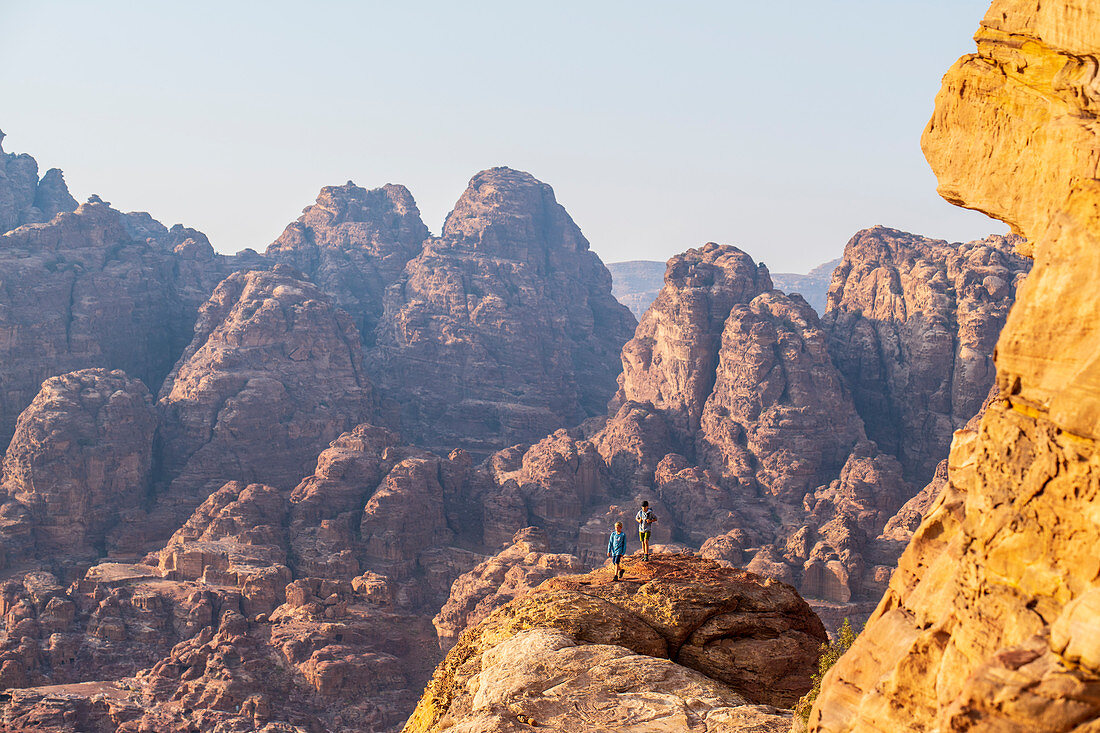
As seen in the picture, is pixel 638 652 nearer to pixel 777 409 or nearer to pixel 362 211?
pixel 777 409

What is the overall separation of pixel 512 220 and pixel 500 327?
24.3 meters

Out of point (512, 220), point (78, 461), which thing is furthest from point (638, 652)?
point (512, 220)

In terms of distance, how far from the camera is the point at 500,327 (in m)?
124

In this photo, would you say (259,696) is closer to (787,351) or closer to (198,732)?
(198,732)

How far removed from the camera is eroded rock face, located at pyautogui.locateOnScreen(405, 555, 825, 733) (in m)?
15.9

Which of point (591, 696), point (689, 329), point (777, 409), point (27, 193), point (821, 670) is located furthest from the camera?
point (27, 193)

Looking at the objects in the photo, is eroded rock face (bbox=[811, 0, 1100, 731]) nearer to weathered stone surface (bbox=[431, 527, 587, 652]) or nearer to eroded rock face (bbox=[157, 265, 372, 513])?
weathered stone surface (bbox=[431, 527, 587, 652])

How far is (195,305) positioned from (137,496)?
39666mm

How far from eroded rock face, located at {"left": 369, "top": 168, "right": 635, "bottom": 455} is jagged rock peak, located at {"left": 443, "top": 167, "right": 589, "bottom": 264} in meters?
0.21

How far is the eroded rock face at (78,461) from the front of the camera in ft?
232

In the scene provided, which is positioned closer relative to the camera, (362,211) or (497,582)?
(497,582)

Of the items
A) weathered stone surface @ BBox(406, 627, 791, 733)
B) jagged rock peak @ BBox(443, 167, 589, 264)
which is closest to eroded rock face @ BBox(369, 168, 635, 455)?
jagged rock peak @ BBox(443, 167, 589, 264)

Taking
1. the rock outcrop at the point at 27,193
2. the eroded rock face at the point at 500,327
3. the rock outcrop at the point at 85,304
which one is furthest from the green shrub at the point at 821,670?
the rock outcrop at the point at 27,193

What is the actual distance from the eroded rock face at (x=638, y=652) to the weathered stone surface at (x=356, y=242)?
364ft
